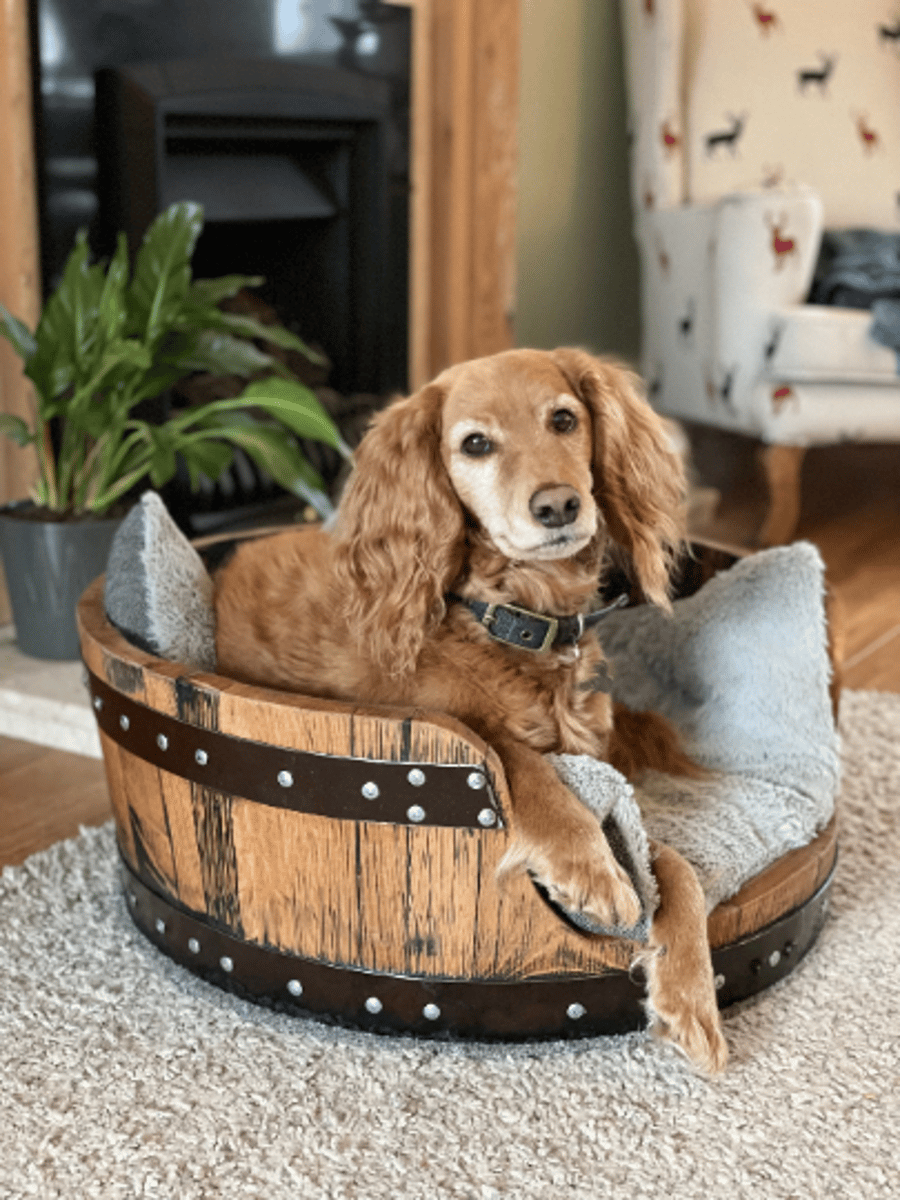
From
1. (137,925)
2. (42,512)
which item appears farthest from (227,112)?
(137,925)

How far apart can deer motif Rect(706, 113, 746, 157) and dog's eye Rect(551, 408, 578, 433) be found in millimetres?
2745

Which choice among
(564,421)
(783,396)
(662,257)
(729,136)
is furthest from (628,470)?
(729,136)

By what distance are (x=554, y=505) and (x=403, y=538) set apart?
0.20 metres

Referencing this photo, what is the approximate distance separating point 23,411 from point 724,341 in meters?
1.88

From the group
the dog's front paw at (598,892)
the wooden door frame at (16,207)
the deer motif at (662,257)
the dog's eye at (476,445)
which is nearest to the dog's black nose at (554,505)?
the dog's eye at (476,445)

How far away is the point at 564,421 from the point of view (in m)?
1.52

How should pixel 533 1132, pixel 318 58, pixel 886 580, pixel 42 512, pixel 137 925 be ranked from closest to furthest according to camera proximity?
pixel 533 1132
pixel 137 925
pixel 42 512
pixel 318 58
pixel 886 580

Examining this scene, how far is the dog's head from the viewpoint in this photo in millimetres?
1447

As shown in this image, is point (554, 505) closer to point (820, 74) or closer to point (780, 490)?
point (780, 490)

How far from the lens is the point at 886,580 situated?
3.41 meters

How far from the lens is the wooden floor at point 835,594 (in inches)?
80.0

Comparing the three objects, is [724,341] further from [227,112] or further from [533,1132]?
[533,1132]

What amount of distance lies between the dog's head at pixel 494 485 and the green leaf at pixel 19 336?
1.04 m

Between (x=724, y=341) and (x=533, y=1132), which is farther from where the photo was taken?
(x=724, y=341)
